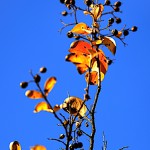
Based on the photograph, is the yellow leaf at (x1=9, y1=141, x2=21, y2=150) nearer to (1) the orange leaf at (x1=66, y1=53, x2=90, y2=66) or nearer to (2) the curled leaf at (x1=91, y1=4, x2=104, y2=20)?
(1) the orange leaf at (x1=66, y1=53, x2=90, y2=66)

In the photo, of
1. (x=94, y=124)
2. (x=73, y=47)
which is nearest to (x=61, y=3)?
(x=73, y=47)

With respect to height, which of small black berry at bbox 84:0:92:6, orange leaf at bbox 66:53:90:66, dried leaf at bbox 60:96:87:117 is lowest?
dried leaf at bbox 60:96:87:117

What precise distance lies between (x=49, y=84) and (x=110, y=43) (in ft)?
2.96

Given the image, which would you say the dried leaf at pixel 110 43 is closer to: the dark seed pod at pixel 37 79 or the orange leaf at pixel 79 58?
the orange leaf at pixel 79 58

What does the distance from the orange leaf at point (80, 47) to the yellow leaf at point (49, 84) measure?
26.2 inches

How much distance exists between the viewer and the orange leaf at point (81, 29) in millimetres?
2323

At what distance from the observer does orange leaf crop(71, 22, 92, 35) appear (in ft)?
7.62

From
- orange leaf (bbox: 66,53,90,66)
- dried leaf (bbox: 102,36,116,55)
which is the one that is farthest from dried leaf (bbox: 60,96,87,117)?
dried leaf (bbox: 102,36,116,55)

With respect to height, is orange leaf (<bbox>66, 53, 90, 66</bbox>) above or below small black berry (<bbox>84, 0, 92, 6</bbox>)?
below

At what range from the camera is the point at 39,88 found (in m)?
1.46

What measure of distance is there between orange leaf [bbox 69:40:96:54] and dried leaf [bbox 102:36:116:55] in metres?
0.13

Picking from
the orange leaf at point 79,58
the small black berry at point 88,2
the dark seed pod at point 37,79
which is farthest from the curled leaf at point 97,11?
the dark seed pod at point 37,79

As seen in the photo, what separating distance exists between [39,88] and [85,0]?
126 cm

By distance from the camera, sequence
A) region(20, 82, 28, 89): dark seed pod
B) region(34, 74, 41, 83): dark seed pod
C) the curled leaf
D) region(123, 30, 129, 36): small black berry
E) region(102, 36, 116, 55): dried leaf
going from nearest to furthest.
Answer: region(34, 74, 41, 83): dark seed pod → region(20, 82, 28, 89): dark seed pod → region(102, 36, 116, 55): dried leaf → the curled leaf → region(123, 30, 129, 36): small black berry
